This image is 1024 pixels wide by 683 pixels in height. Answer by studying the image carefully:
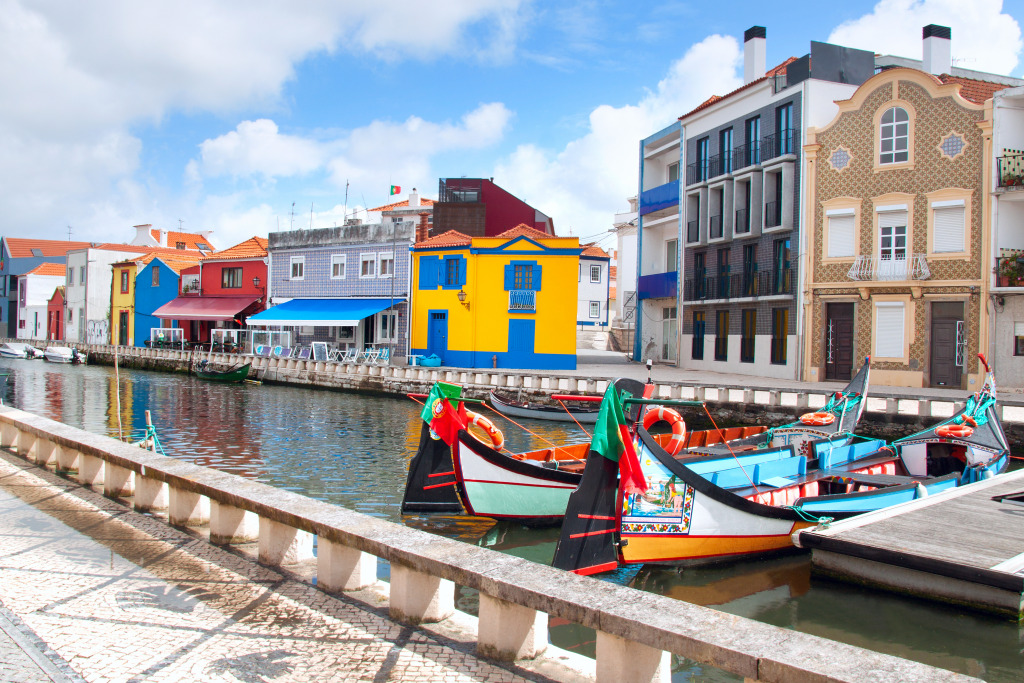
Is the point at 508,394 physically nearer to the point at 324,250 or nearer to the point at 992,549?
the point at 324,250

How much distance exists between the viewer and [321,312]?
38.2 meters

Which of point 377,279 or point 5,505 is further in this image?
point 377,279

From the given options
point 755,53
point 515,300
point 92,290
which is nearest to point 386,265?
point 515,300

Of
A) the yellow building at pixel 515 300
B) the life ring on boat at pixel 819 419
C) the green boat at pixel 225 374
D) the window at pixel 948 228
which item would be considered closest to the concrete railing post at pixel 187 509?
the life ring on boat at pixel 819 419

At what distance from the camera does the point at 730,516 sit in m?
9.76

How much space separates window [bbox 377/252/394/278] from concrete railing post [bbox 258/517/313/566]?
105 feet

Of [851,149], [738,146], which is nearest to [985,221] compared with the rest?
[851,149]

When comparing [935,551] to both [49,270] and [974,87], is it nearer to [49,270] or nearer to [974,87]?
[974,87]

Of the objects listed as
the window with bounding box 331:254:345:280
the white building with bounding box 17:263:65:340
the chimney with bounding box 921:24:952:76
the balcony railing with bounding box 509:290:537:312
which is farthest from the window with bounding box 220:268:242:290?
the chimney with bounding box 921:24:952:76

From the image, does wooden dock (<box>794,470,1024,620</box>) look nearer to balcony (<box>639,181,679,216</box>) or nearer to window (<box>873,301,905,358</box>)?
window (<box>873,301,905,358</box>)

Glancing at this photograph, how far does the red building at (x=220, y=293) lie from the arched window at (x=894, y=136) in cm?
3261

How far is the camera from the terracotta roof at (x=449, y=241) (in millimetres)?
34156

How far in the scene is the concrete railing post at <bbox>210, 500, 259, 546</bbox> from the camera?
6145 mm

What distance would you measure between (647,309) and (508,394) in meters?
15.1
